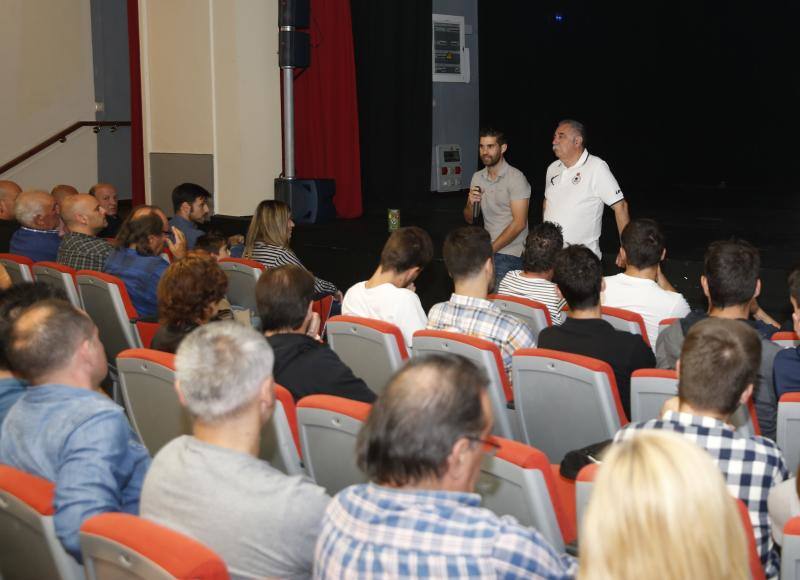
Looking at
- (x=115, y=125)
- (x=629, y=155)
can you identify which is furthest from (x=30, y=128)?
(x=629, y=155)

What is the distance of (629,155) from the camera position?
1195 centimetres

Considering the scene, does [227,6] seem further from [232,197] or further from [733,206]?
[733,206]

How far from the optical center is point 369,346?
355 centimetres

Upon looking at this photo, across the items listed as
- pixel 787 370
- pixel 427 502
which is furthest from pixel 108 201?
pixel 427 502

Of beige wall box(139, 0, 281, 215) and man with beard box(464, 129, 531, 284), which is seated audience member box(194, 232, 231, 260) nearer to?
man with beard box(464, 129, 531, 284)

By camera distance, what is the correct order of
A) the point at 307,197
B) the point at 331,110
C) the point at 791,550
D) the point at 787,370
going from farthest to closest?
1. the point at 331,110
2. the point at 307,197
3. the point at 787,370
4. the point at 791,550

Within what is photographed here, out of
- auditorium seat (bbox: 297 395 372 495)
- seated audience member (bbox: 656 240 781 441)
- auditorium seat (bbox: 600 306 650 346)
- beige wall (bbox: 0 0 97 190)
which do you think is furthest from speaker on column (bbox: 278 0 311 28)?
auditorium seat (bbox: 297 395 372 495)

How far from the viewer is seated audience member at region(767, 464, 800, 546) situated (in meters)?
1.99

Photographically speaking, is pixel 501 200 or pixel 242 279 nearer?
pixel 242 279

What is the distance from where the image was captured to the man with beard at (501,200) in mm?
5879

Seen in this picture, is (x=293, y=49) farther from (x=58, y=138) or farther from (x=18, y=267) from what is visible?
(x=58, y=138)

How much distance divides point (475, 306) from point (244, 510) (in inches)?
77.2

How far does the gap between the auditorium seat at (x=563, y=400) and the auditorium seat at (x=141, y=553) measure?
1.60 metres

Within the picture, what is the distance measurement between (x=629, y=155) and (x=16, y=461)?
35.0ft
